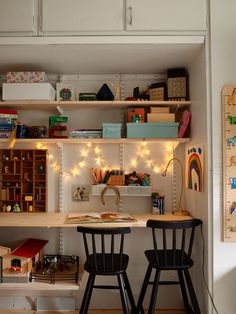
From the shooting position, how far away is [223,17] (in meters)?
2.05

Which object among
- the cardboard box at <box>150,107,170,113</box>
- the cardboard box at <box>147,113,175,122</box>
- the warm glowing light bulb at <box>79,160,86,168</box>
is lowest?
the warm glowing light bulb at <box>79,160,86,168</box>

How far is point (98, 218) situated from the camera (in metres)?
2.31

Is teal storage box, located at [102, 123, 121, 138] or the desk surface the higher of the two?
teal storage box, located at [102, 123, 121, 138]

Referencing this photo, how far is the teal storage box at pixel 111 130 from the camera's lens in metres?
2.40

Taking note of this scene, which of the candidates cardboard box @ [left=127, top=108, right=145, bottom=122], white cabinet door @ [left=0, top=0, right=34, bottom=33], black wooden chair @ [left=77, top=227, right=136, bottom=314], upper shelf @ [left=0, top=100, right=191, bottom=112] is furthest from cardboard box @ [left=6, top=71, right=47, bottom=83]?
black wooden chair @ [left=77, top=227, right=136, bottom=314]

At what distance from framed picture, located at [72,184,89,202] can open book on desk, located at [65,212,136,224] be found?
6.8 inches

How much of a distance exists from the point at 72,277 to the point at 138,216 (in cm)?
68

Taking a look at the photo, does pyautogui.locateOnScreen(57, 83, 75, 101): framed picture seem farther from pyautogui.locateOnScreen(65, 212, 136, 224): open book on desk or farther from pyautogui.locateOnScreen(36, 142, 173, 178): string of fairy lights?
pyautogui.locateOnScreen(65, 212, 136, 224): open book on desk

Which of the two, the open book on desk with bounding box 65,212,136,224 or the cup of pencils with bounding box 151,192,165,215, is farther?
the cup of pencils with bounding box 151,192,165,215

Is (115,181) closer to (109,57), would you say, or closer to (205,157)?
(205,157)

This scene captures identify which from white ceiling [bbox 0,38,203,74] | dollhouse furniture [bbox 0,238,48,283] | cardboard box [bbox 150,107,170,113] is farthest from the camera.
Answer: cardboard box [bbox 150,107,170,113]

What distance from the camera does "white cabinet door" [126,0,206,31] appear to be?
2035 millimetres

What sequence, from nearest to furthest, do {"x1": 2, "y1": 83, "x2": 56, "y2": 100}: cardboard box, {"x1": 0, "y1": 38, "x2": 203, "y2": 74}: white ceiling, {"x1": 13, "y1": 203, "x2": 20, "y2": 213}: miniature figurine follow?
{"x1": 0, "y1": 38, "x2": 203, "y2": 74}: white ceiling, {"x1": 2, "y1": 83, "x2": 56, "y2": 100}: cardboard box, {"x1": 13, "y1": 203, "x2": 20, "y2": 213}: miniature figurine

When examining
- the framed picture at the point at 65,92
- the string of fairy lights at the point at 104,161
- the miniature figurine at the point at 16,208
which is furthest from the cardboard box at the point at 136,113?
the miniature figurine at the point at 16,208
